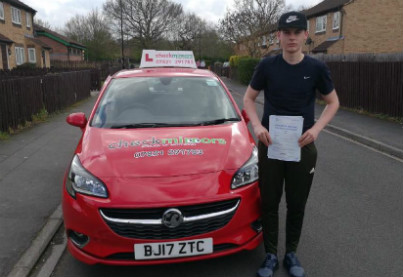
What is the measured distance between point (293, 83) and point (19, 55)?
34.4 metres

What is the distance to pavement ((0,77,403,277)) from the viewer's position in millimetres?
3551

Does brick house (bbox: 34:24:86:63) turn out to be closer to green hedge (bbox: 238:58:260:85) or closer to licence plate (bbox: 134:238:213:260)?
green hedge (bbox: 238:58:260:85)

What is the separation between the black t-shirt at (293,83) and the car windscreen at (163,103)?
1.02 meters

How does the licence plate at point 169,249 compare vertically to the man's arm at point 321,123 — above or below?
below

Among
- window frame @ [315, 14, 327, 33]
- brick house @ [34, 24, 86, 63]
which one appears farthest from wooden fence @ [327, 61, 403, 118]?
brick house @ [34, 24, 86, 63]

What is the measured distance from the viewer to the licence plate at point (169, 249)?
276cm

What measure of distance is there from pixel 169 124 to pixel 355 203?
258cm

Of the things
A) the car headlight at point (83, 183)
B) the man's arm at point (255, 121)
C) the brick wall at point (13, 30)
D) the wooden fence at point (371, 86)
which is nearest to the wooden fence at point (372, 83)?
the wooden fence at point (371, 86)

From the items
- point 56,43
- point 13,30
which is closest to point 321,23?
point 13,30

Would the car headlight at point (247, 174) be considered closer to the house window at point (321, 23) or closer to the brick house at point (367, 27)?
the brick house at point (367, 27)

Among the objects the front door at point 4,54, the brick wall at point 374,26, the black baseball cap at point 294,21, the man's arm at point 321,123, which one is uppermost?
the brick wall at point 374,26

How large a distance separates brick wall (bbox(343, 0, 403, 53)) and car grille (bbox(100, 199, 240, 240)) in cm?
2923

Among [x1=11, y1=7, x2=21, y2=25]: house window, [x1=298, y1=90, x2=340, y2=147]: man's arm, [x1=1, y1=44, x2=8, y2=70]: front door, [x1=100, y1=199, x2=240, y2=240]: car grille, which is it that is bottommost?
[x1=100, y1=199, x2=240, y2=240]: car grille

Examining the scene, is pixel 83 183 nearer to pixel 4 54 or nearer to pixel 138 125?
pixel 138 125
